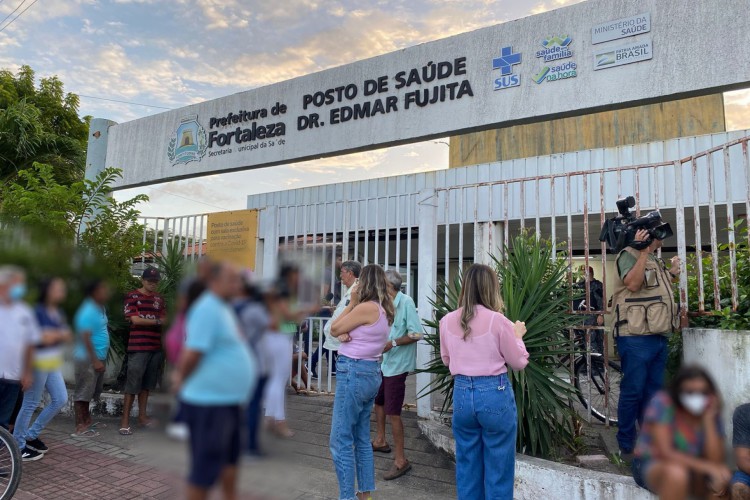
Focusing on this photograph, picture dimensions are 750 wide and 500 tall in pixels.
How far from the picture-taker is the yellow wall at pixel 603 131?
16.3m

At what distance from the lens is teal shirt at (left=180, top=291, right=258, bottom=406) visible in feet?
1.58

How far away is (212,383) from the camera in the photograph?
0.48m

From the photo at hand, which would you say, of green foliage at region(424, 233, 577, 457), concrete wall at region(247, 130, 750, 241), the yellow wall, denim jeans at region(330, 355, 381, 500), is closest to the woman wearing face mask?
denim jeans at region(330, 355, 381, 500)

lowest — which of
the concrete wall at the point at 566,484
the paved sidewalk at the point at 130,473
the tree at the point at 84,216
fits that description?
the paved sidewalk at the point at 130,473

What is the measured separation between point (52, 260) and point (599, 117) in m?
19.0

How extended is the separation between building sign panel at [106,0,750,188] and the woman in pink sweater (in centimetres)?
407

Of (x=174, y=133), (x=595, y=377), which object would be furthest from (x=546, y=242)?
(x=174, y=133)

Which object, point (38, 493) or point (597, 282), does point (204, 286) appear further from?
point (597, 282)

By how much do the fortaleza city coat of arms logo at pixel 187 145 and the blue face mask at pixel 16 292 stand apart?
351 inches

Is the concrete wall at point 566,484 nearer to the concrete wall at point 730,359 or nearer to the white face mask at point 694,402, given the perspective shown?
the concrete wall at point 730,359

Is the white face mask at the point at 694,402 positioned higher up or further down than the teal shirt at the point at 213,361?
further down

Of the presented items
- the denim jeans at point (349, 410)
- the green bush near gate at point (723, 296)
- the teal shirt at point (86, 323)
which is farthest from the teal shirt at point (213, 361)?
the denim jeans at point (349, 410)

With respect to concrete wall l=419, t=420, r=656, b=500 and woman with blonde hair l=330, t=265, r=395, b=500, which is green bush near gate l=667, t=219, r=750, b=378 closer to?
concrete wall l=419, t=420, r=656, b=500

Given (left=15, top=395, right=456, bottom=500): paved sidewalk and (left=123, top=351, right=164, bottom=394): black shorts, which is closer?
(left=123, top=351, right=164, bottom=394): black shorts
